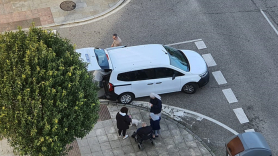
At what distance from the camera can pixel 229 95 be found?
16.4 metres

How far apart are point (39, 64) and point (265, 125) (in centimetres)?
894

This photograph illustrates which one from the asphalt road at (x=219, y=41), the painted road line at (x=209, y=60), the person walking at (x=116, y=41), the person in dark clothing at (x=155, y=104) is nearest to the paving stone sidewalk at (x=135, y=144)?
the asphalt road at (x=219, y=41)

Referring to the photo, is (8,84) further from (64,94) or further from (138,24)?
(138,24)

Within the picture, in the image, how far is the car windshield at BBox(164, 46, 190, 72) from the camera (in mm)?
15836

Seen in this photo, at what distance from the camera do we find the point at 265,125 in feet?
50.6

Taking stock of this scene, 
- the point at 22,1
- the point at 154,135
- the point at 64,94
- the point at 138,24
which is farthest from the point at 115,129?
the point at 22,1

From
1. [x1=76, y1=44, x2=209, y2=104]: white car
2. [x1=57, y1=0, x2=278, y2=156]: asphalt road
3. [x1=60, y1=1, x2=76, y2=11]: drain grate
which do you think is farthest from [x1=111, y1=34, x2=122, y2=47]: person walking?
[x1=60, y1=1, x2=76, y2=11]: drain grate

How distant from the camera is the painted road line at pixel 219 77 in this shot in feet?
55.4

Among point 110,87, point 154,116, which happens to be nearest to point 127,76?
point 110,87

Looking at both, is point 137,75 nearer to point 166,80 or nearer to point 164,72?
point 164,72

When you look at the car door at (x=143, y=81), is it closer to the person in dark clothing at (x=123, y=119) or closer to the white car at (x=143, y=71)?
the white car at (x=143, y=71)

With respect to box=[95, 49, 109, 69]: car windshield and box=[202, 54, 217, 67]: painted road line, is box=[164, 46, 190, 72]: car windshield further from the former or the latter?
box=[95, 49, 109, 69]: car windshield

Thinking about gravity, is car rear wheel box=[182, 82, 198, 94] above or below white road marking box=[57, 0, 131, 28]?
above

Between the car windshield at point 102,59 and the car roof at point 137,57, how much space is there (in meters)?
0.22
